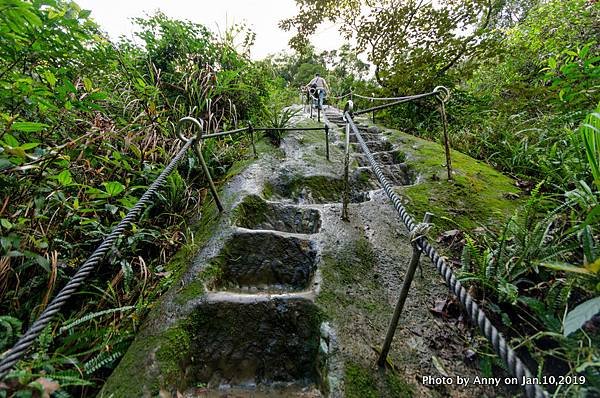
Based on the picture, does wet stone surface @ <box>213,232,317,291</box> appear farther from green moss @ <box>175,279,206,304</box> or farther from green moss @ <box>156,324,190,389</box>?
green moss @ <box>156,324,190,389</box>

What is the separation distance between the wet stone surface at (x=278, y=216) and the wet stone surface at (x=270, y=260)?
432 millimetres

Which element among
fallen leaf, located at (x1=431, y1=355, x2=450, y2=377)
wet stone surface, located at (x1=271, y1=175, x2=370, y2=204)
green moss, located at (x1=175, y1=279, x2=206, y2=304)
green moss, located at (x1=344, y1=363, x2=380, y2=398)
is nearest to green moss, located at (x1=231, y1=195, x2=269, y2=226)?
wet stone surface, located at (x1=271, y1=175, x2=370, y2=204)

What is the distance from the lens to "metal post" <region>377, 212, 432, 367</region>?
97cm

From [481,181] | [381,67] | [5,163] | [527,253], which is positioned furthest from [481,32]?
[5,163]

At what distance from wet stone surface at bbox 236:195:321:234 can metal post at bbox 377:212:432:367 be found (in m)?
1.38

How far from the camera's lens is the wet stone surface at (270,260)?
6.96 ft

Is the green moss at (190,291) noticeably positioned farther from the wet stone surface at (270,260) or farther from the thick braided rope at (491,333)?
the thick braided rope at (491,333)

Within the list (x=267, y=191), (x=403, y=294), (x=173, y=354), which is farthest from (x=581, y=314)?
(x=267, y=191)

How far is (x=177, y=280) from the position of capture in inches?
72.1

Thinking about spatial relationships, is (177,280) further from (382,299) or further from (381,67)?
(381,67)

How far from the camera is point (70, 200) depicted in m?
1.95

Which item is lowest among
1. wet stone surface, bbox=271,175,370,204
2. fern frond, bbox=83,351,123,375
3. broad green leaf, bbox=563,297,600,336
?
fern frond, bbox=83,351,123,375

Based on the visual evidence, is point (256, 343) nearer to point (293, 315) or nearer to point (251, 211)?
point (293, 315)

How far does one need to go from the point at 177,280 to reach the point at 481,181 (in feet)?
10.2
